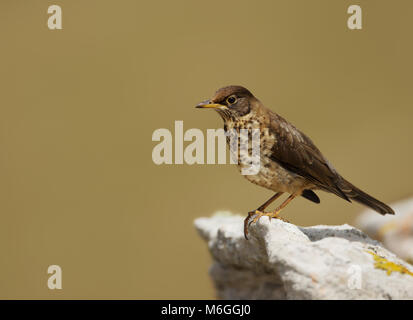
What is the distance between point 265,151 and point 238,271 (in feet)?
6.01

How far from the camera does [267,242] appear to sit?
400 centimetres

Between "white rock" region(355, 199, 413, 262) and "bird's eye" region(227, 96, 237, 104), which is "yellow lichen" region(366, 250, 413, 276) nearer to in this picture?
"bird's eye" region(227, 96, 237, 104)

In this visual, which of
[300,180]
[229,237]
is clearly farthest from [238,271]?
[300,180]

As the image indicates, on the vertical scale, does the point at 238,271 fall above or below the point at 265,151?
below

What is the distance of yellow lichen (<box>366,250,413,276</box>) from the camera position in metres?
3.56

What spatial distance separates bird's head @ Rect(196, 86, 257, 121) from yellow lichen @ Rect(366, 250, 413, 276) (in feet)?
5.77

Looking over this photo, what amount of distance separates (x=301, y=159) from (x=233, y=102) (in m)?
0.84

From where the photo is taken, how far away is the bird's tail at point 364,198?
15.2 ft

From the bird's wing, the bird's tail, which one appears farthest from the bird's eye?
the bird's tail

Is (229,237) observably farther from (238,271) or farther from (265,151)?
(265,151)

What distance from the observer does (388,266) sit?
3.58 metres

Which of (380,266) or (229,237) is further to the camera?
(229,237)

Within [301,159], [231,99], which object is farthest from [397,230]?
[231,99]

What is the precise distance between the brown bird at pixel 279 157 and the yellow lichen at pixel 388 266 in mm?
966
